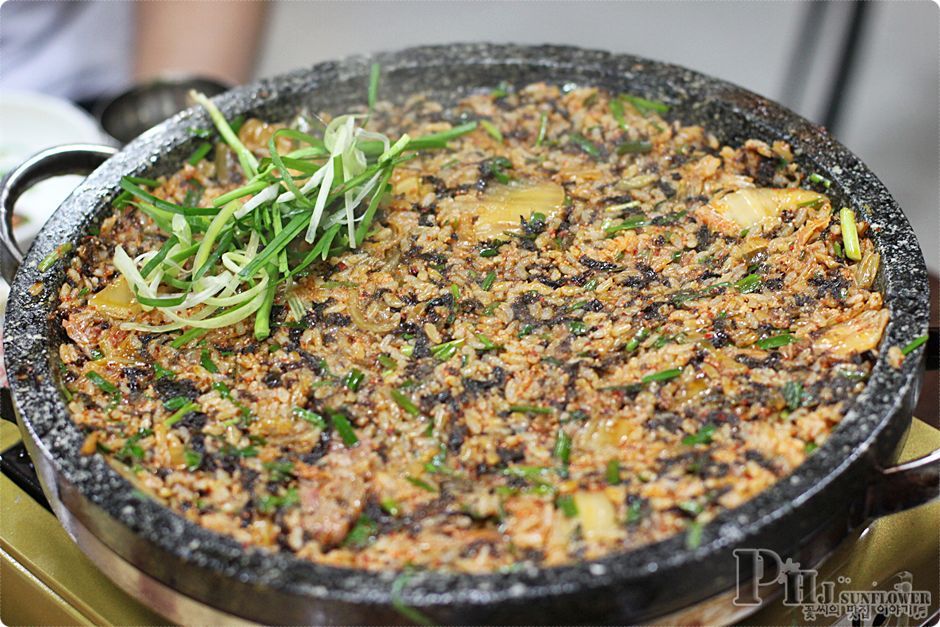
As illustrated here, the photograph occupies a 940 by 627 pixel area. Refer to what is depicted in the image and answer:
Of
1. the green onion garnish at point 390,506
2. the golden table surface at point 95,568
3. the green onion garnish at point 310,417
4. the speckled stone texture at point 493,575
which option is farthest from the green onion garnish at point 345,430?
the golden table surface at point 95,568

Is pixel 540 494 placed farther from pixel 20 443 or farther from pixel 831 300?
pixel 20 443

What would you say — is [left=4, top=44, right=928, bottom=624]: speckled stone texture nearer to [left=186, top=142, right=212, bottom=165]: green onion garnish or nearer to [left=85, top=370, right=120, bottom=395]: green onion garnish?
[left=85, top=370, right=120, bottom=395]: green onion garnish

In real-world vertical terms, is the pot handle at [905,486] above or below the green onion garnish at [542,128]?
below

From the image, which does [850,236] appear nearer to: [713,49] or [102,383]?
[102,383]

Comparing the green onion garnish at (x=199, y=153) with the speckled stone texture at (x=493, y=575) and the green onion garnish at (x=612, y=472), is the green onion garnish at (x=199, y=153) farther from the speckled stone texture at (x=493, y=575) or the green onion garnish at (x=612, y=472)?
the green onion garnish at (x=612, y=472)

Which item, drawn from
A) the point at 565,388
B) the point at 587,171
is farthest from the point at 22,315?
the point at 587,171

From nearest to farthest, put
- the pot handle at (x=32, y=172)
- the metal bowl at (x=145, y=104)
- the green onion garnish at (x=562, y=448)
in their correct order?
the green onion garnish at (x=562, y=448), the pot handle at (x=32, y=172), the metal bowl at (x=145, y=104)

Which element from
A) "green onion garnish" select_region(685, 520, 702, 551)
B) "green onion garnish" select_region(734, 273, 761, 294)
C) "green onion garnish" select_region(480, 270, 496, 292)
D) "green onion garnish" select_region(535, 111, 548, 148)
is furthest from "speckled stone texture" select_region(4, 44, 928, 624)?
"green onion garnish" select_region(480, 270, 496, 292)
